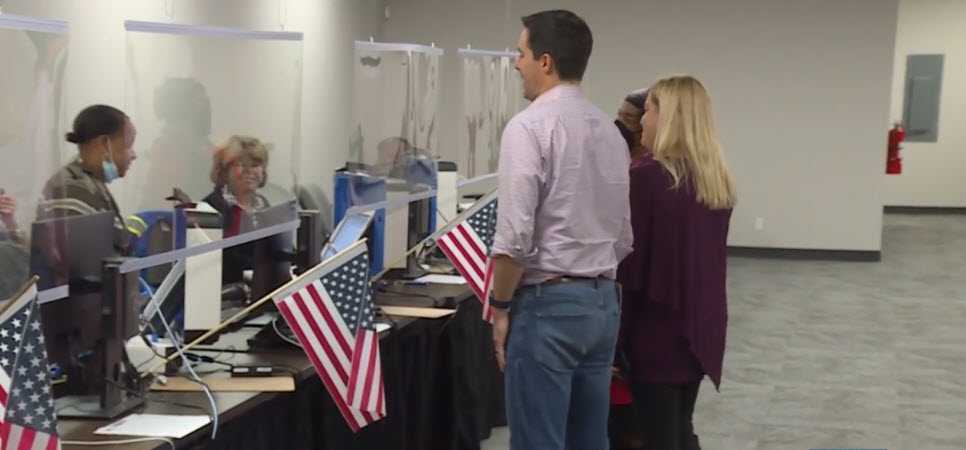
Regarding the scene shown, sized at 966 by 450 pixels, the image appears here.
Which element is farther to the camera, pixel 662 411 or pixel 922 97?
pixel 922 97

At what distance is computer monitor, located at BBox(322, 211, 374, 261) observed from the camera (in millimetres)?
3904

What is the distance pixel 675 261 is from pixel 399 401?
1091mm

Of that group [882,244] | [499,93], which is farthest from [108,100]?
[882,244]

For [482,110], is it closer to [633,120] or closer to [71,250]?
[633,120]

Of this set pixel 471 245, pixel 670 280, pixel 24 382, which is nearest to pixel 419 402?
pixel 471 245

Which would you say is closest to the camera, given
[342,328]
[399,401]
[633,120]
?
[342,328]

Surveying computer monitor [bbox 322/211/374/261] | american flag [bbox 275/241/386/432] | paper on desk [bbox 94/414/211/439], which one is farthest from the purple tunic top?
paper on desk [bbox 94/414/211/439]

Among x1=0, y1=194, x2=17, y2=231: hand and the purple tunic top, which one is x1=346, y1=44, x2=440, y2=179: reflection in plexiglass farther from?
x1=0, y1=194, x2=17, y2=231: hand

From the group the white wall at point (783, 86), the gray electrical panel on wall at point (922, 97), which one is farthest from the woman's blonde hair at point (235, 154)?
the gray electrical panel on wall at point (922, 97)

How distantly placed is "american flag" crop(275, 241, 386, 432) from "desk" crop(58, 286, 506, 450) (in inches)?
4.8

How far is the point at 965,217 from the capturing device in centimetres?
1430

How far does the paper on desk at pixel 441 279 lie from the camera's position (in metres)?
4.60

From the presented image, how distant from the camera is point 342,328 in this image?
2992mm

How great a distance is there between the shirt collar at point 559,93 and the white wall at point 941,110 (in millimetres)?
12333
